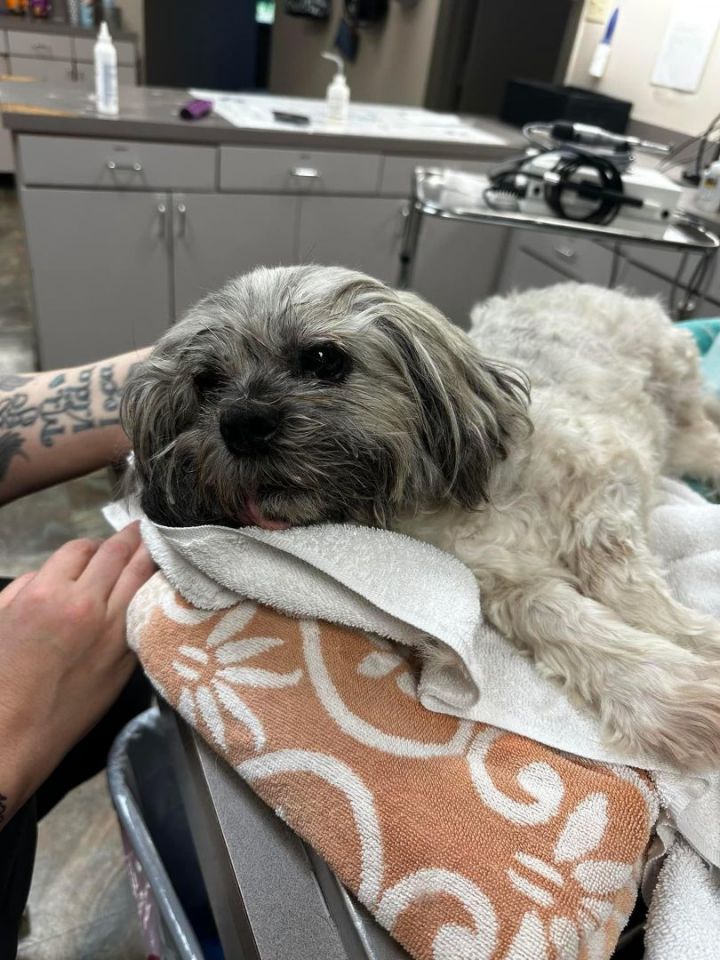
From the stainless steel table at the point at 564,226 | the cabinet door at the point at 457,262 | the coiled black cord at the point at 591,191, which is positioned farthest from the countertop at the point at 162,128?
the coiled black cord at the point at 591,191

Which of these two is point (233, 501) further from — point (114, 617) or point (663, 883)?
point (663, 883)

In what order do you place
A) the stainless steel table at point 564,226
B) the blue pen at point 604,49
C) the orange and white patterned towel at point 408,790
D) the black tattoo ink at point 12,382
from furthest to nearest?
the blue pen at point 604,49 → the stainless steel table at point 564,226 → the black tattoo ink at point 12,382 → the orange and white patterned towel at point 408,790

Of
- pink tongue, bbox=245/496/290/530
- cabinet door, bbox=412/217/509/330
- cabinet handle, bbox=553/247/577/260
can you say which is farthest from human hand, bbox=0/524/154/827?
cabinet door, bbox=412/217/509/330

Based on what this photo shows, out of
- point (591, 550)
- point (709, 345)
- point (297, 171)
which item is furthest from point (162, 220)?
point (591, 550)

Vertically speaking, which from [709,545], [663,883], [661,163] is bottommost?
[663,883]

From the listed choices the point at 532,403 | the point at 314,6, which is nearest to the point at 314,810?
the point at 532,403

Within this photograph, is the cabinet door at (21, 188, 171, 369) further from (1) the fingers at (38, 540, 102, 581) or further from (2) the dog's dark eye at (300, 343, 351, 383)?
(2) the dog's dark eye at (300, 343, 351, 383)

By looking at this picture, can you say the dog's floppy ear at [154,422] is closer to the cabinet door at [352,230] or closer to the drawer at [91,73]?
the cabinet door at [352,230]

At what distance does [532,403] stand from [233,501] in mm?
540

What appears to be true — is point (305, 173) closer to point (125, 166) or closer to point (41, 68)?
point (125, 166)

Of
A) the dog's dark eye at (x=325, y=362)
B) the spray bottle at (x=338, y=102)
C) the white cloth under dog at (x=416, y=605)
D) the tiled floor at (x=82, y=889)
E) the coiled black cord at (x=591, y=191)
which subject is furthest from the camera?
the spray bottle at (x=338, y=102)

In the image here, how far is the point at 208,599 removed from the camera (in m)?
0.85

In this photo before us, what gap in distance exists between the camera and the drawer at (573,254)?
2.74 meters

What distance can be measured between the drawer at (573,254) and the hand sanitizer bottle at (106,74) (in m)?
1.79
